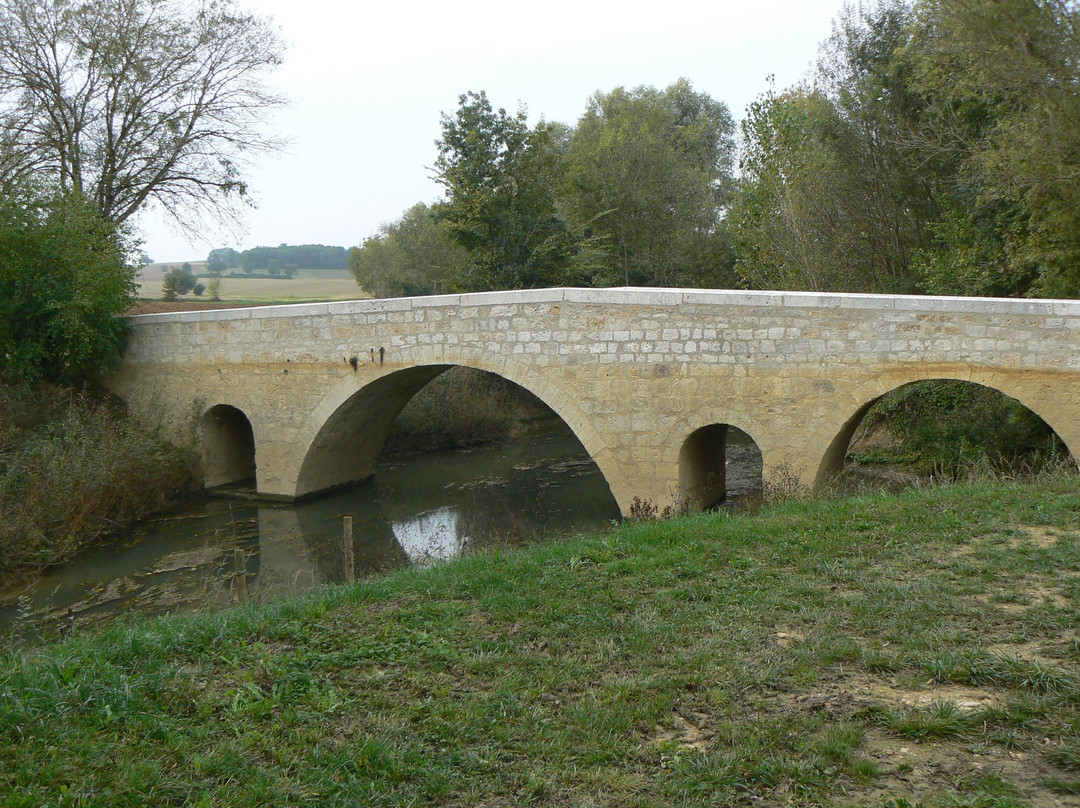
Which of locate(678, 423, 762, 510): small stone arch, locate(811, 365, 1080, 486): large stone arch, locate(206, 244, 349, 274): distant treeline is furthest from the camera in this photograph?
locate(206, 244, 349, 274): distant treeline

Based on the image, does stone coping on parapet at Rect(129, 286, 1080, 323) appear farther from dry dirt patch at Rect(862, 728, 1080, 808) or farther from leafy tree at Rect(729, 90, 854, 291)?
leafy tree at Rect(729, 90, 854, 291)

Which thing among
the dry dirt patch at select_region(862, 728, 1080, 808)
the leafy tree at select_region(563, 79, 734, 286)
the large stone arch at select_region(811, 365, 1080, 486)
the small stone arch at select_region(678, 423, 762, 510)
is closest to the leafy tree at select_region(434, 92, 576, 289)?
the leafy tree at select_region(563, 79, 734, 286)

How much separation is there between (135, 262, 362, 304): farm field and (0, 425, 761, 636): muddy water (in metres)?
17.9

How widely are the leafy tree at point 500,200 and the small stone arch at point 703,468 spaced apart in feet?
32.3

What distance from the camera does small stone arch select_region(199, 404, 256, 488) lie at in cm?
1491

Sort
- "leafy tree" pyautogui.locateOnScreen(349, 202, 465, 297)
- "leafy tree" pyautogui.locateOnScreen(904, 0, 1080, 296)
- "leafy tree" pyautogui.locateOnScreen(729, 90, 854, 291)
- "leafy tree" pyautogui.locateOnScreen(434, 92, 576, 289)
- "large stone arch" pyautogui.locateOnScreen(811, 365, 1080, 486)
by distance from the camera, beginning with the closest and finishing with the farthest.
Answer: "large stone arch" pyautogui.locateOnScreen(811, 365, 1080, 486) < "leafy tree" pyautogui.locateOnScreen(904, 0, 1080, 296) < "leafy tree" pyautogui.locateOnScreen(729, 90, 854, 291) < "leafy tree" pyautogui.locateOnScreen(434, 92, 576, 289) < "leafy tree" pyautogui.locateOnScreen(349, 202, 465, 297)

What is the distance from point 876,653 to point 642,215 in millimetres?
21991

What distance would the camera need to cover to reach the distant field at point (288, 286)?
35812 mm

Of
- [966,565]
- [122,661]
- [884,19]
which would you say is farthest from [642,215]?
[122,661]

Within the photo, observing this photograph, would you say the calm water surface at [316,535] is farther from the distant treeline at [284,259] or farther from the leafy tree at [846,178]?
the distant treeline at [284,259]

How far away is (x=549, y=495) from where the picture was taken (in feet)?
47.0

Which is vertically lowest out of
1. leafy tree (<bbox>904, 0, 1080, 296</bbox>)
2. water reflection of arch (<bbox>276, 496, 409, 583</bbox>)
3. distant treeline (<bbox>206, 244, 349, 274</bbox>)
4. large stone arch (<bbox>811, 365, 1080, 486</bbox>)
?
water reflection of arch (<bbox>276, 496, 409, 583</bbox>)

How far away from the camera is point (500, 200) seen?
68.3ft

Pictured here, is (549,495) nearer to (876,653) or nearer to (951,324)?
(951,324)
